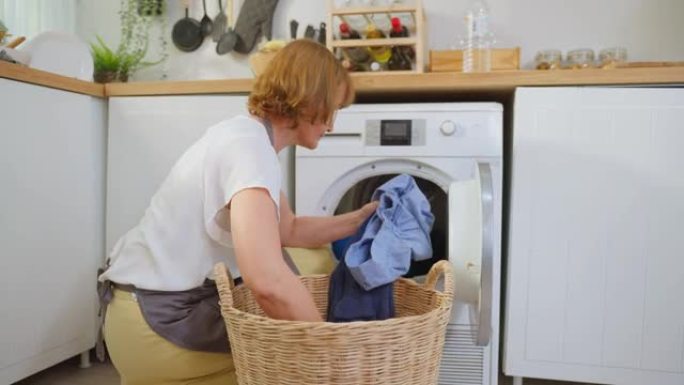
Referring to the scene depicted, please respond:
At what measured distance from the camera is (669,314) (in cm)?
140

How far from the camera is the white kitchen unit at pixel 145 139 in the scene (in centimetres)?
163

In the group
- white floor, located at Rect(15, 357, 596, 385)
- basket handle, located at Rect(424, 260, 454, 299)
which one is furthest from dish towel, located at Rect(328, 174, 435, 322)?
white floor, located at Rect(15, 357, 596, 385)

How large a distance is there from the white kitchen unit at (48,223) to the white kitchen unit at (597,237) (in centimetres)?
124

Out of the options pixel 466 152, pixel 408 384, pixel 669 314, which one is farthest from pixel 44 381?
pixel 669 314

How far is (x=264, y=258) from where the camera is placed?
33.0 inches

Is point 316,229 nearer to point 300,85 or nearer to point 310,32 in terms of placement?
point 300,85

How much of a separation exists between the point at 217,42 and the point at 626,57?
1568 mm

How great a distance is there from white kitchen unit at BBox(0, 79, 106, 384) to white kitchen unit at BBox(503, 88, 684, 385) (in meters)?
1.24

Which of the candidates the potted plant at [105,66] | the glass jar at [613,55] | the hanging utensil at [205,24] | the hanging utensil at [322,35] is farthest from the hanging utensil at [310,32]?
the glass jar at [613,55]

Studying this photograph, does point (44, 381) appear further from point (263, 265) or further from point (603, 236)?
point (603, 236)

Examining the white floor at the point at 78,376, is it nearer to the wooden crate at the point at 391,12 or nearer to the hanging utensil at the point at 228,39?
the wooden crate at the point at 391,12

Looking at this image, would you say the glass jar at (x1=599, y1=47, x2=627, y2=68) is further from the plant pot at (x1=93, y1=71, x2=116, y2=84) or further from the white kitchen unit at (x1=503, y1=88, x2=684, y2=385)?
the plant pot at (x1=93, y1=71, x2=116, y2=84)

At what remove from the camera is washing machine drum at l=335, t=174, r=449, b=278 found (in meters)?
1.58

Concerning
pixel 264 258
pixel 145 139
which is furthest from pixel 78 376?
pixel 264 258
